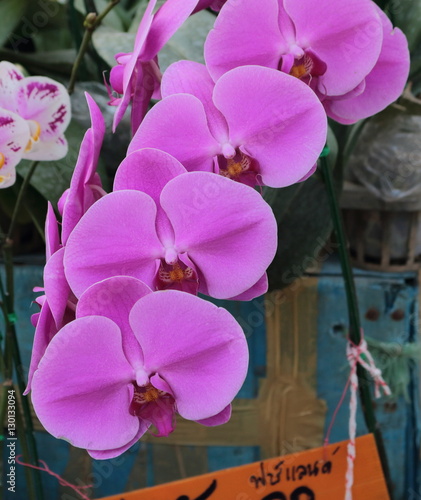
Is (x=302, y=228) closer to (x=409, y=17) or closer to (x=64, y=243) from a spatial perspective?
(x=409, y=17)

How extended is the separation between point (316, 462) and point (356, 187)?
0.35 meters

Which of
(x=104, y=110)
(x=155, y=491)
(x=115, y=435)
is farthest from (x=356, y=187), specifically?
(x=115, y=435)

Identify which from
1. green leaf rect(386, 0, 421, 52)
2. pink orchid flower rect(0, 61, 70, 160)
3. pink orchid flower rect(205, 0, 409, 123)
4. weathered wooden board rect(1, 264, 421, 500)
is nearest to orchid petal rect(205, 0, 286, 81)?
pink orchid flower rect(205, 0, 409, 123)

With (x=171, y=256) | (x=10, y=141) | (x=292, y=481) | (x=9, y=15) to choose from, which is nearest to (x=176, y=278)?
(x=171, y=256)

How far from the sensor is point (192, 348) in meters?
0.32

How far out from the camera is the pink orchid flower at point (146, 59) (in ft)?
1.14

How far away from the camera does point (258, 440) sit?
2.82 ft

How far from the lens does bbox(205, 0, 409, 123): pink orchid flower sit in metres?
0.36

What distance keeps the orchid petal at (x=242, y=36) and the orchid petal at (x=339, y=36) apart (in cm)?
2

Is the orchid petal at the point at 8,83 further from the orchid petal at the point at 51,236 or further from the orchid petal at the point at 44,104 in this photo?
the orchid petal at the point at 51,236

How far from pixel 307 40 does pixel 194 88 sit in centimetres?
8

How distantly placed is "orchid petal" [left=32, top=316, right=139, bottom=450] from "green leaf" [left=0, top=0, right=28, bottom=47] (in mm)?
611

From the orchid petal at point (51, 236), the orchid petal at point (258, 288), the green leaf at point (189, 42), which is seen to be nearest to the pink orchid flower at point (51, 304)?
the orchid petal at point (51, 236)

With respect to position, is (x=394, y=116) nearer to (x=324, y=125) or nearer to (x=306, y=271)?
(x=306, y=271)
